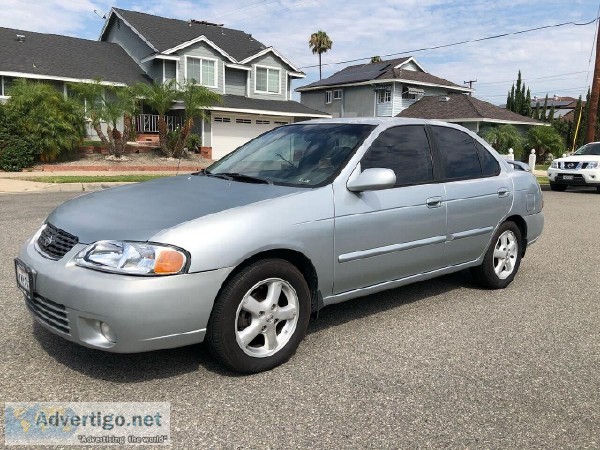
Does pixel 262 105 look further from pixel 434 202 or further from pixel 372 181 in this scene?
pixel 372 181

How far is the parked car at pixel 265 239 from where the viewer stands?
3.15 metres

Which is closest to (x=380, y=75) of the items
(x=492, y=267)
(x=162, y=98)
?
(x=162, y=98)

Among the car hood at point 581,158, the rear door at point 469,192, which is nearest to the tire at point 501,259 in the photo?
the rear door at point 469,192

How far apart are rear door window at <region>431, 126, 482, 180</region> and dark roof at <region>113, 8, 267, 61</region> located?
83.6 ft

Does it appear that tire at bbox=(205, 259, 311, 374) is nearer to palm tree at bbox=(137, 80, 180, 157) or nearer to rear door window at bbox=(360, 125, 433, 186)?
rear door window at bbox=(360, 125, 433, 186)

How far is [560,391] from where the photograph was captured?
341 cm

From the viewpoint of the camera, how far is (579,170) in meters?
17.4

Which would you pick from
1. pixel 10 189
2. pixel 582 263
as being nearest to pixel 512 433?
pixel 582 263

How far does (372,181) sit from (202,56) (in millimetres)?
27401

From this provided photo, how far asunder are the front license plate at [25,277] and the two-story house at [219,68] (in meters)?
23.9

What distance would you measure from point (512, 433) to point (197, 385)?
5.76 feet

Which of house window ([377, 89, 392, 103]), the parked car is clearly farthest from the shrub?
house window ([377, 89, 392, 103])

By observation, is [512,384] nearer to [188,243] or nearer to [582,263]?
[188,243]

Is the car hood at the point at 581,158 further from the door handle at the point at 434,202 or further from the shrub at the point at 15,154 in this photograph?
the shrub at the point at 15,154
